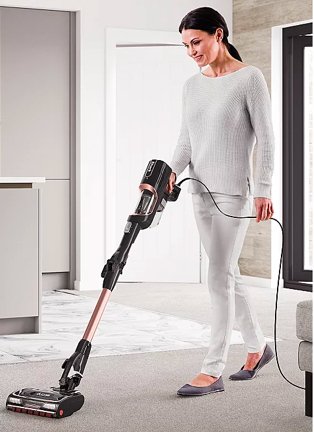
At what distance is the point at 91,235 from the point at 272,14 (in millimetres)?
2254

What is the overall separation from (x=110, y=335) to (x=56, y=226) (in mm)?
2534

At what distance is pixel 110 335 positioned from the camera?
5410 mm

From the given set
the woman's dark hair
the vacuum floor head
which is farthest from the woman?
the vacuum floor head

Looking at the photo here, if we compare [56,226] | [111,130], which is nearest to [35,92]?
[111,130]

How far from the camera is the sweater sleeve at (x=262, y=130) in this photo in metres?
3.77

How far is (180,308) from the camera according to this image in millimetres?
6598

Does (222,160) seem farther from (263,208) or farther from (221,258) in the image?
(221,258)

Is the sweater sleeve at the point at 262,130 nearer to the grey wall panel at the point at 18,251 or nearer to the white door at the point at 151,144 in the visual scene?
the grey wall panel at the point at 18,251

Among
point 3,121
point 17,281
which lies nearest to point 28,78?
point 3,121

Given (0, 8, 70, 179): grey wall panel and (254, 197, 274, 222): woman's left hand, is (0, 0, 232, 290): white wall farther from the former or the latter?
Answer: (254, 197, 274, 222): woman's left hand

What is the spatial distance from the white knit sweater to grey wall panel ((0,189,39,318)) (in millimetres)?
1621

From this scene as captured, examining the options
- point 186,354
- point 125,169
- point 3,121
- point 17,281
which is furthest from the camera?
point 125,169

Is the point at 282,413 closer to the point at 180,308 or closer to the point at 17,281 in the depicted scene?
the point at 17,281

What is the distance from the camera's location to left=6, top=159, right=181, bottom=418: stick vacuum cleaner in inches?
132
